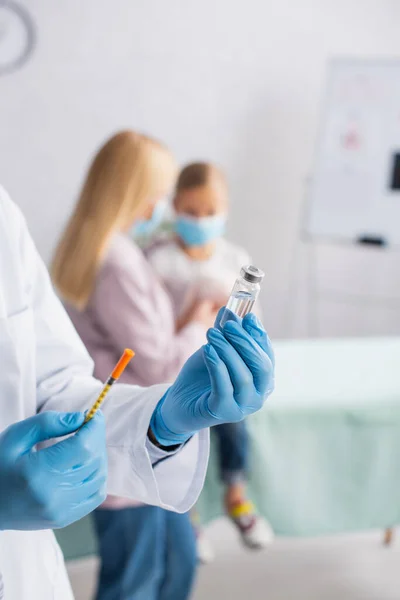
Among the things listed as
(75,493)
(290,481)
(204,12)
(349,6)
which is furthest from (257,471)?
(349,6)

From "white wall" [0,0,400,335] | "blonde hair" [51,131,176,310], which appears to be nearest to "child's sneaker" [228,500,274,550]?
"blonde hair" [51,131,176,310]

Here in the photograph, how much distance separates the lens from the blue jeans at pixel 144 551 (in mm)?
1440

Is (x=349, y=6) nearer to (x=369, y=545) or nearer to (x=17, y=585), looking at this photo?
(x=369, y=545)

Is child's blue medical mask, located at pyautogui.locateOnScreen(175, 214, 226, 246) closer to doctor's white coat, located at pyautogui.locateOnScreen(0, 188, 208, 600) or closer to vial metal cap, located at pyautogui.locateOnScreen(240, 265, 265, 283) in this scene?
doctor's white coat, located at pyautogui.locateOnScreen(0, 188, 208, 600)

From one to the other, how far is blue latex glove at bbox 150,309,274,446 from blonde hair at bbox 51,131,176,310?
2.30ft

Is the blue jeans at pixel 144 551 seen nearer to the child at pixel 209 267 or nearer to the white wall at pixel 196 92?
the child at pixel 209 267

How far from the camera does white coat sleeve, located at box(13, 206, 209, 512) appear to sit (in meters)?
0.88

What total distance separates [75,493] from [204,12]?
10.8 ft

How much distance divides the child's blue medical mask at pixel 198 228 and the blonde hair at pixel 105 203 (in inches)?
17.7

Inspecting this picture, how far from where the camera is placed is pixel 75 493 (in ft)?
2.38

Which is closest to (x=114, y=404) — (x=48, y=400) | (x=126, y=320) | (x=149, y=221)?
(x=48, y=400)

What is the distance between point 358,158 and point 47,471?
2.99m

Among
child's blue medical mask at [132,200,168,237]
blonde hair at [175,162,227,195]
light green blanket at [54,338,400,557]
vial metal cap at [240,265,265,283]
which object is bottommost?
light green blanket at [54,338,400,557]

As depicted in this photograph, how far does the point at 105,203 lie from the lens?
1541mm
